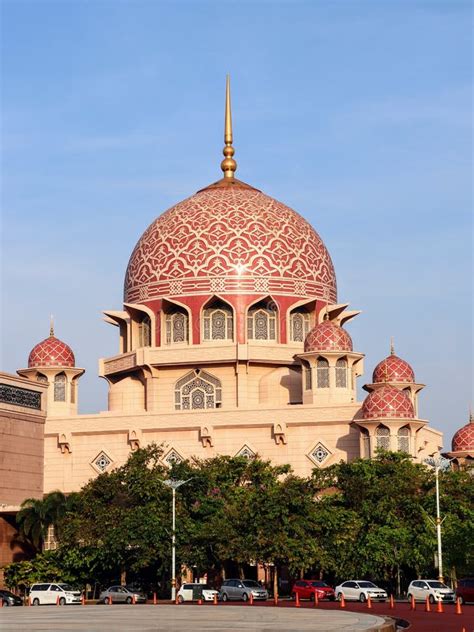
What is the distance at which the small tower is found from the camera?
→ 66.2m

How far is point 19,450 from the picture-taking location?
5788 cm

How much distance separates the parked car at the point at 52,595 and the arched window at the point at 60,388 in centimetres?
1719

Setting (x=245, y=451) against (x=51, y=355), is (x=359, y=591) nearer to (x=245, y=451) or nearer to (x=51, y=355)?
(x=245, y=451)

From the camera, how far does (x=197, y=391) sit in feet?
214

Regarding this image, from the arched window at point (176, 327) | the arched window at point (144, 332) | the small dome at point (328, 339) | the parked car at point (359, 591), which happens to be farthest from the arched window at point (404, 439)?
the arched window at point (144, 332)

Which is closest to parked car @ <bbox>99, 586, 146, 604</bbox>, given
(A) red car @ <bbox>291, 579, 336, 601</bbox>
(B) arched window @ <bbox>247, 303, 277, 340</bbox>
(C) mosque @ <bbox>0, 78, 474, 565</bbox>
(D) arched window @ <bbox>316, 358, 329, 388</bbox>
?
(A) red car @ <bbox>291, 579, 336, 601</bbox>

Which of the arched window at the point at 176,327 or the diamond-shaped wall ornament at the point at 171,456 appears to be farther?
the arched window at the point at 176,327

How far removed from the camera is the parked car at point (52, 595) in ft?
161

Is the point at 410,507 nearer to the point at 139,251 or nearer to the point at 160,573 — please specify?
the point at 160,573

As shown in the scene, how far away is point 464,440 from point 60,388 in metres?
21.0

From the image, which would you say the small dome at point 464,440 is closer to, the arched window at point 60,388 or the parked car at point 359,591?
the arched window at point 60,388

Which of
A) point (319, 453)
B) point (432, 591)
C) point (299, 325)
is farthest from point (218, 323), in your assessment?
point (432, 591)

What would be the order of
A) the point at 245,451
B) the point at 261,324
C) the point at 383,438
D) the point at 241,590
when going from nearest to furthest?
the point at 241,590 → the point at 383,438 → the point at 245,451 → the point at 261,324

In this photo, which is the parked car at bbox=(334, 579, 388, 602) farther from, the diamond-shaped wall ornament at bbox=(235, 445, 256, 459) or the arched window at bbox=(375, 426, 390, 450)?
the diamond-shaped wall ornament at bbox=(235, 445, 256, 459)
